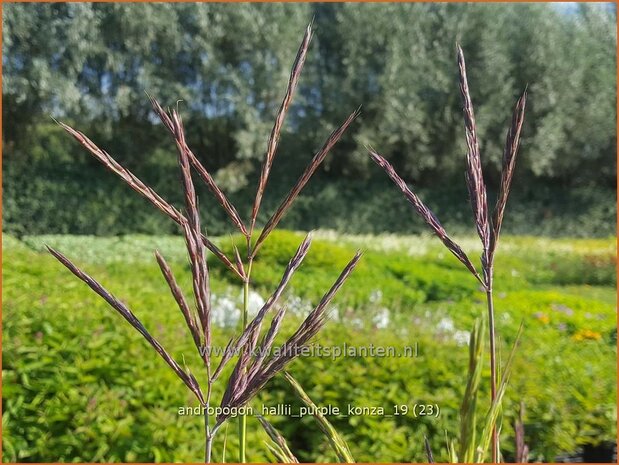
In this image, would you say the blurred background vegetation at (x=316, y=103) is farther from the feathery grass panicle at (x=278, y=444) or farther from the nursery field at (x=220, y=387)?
the feathery grass panicle at (x=278, y=444)

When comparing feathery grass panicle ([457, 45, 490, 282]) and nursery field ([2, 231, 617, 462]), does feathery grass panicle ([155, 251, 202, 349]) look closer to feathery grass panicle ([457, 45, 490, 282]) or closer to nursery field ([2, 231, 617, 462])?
feathery grass panicle ([457, 45, 490, 282])

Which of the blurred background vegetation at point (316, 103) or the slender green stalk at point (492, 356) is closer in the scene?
the slender green stalk at point (492, 356)

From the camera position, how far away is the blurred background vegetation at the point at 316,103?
11727mm

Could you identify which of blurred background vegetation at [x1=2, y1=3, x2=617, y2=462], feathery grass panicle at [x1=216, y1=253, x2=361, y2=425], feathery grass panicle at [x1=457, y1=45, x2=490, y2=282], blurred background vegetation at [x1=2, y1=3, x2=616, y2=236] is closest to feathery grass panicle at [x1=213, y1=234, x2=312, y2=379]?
feathery grass panicle at [x1=216, y1=253, x2=361, y2=425]

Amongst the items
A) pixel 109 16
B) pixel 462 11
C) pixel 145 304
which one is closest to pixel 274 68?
pixel 109 16

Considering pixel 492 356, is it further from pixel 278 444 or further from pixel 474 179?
pixel 278 444

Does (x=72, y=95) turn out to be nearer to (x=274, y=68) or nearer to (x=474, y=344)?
(x=274, y=68)

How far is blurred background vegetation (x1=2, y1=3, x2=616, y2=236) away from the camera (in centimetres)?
1173

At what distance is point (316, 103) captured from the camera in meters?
13.9

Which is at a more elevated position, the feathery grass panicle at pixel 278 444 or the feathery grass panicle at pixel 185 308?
the feathery grass panicle at pixel 185 308

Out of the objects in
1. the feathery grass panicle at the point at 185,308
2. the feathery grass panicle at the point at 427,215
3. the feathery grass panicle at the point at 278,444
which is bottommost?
the feathery grass panicle at the point at 278,444

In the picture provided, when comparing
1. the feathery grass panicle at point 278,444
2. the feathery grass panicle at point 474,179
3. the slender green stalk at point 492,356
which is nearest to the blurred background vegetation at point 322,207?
the feathery grass panicle at point 278,444

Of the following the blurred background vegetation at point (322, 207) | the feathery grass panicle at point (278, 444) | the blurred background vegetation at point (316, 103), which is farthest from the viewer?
the blurred background vegetation at point (316, 103)

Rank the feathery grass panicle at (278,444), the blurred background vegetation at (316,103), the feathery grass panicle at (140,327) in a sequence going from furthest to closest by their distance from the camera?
the blurred background vegetation at (316,103)
the feathery grass panicle at (278,444)
the feathery grass panicle at (140,327)
